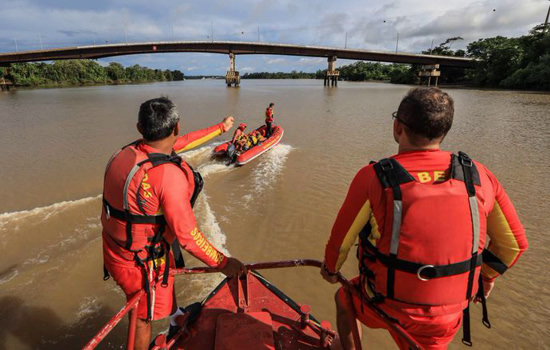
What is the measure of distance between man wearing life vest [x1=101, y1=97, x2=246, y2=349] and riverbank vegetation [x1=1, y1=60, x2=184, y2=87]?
7688 centimetres

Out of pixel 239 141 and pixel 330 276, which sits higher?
pixel 330 276

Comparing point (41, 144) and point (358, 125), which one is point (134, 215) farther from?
point (358, 125)

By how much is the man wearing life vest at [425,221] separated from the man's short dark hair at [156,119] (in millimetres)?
1372

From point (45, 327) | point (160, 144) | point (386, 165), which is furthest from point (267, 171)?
point (386, 165)

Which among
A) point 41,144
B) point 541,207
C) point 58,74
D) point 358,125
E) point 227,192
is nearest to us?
point 541,207

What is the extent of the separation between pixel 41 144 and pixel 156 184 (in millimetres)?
13932

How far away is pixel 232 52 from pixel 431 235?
61960mm

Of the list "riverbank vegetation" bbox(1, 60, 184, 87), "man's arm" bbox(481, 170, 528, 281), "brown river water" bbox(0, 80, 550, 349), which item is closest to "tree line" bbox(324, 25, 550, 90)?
"brown river water" bbox(0, 80, 550, 349)

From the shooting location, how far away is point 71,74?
241ft

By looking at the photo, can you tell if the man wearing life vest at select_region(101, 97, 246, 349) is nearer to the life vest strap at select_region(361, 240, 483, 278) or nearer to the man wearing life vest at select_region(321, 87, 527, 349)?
the man wearing life vest at select_region(321, 87, 527, 349)

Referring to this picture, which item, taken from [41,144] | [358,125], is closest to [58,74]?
[41,144]

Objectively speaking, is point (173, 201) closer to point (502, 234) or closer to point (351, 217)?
point (351, 217)

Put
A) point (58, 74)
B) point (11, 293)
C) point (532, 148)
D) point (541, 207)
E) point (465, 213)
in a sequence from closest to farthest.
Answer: point (465, 213) < point (11, 293) < point (541, 207) < point (532, 148) < point (58, 74)

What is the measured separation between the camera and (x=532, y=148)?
11.1 m
